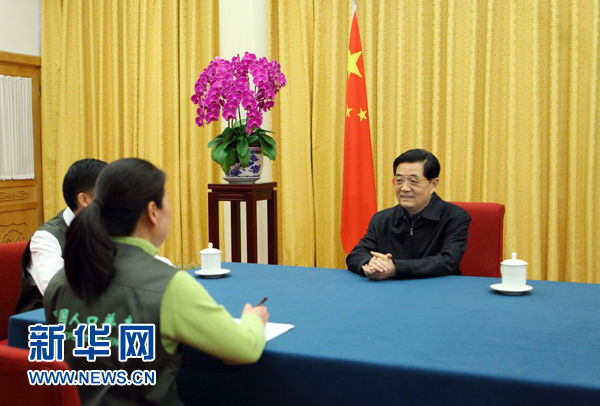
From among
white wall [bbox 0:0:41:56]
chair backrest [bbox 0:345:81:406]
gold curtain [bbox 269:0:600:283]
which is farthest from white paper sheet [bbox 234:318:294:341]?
white wall [bbox 0:0:41:56]

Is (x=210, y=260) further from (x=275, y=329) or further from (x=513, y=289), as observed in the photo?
(x=513, y=289)

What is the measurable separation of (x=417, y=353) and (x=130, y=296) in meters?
0.67

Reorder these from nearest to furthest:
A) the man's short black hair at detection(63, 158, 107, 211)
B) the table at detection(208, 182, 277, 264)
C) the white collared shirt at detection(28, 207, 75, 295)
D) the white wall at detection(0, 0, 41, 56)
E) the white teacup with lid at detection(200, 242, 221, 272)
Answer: the white collared shirt at detection(28, 207, 75, 295), the man's short black hair at detection(63, 158, 107, 211), the white teacup with lid at detection(200, 242, 221, 272), the table at detection(208, 182, 277, 264), the white wall at detection(0, 0, 41, 56)

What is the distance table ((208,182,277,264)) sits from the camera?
3.64 metres

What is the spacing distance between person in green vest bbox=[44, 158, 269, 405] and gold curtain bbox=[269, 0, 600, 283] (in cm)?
318

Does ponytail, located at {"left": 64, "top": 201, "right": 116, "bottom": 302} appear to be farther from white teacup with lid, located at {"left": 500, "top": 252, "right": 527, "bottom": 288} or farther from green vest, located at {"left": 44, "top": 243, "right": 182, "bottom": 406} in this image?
white teacup with lid, located at {"left": 500, "top": 252, "right": 527, "bottom": 288}

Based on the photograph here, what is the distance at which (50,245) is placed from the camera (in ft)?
7.13

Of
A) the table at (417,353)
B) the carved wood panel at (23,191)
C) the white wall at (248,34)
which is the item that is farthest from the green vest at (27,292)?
the carved wood panel at (23,191)

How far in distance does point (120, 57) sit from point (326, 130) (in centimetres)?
224

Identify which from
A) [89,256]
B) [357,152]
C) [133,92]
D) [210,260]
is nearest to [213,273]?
[210,260]

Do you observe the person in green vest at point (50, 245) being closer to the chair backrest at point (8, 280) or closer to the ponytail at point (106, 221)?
the chair backrest at point (8, 280)

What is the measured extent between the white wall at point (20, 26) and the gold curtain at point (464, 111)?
2587 mm

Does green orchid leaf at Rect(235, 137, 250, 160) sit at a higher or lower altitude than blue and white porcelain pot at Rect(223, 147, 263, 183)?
higher

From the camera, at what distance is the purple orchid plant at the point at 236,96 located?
339 centimetres
